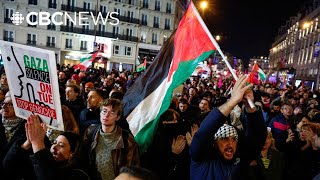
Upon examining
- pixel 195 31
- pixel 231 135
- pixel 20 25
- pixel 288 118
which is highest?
pixel 20 25

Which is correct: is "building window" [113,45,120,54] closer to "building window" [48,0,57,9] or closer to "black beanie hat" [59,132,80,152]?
"building window" [48,0,57,9]

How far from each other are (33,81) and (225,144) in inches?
82.0

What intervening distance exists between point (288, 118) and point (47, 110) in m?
5.82

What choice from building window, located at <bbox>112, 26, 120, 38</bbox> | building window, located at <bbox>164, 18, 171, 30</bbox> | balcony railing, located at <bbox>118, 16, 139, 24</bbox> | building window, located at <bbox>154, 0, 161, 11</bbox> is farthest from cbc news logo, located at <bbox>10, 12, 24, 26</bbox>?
building window, located at <bbox>164, 18, 171, 30</bbox>

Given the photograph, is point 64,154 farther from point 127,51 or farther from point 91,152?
point 127,51

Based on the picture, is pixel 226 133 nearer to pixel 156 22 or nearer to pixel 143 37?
pixel 143 37

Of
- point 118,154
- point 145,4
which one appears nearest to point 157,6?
point 145,4

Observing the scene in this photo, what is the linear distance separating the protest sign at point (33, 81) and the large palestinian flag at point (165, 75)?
54.8 inches

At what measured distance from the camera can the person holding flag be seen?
9.45 feet

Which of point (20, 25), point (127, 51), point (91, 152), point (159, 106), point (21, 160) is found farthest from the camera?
point (127, 51)

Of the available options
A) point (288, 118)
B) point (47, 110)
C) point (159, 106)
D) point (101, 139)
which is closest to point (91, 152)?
point (101, 139)

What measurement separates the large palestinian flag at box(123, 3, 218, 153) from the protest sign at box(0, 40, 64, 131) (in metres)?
1.39

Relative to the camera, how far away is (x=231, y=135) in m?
3.15

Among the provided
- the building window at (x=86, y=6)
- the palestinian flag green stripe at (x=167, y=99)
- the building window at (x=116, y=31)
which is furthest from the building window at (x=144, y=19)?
the palestinian flag green stripe at (x=167, y=99)
